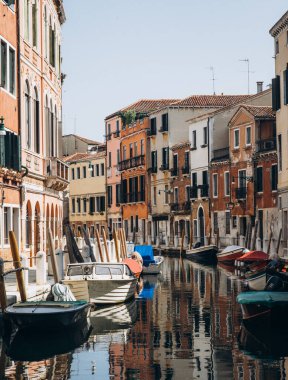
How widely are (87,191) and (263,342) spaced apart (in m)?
60.2

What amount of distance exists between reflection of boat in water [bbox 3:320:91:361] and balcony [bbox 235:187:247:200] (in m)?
29.9

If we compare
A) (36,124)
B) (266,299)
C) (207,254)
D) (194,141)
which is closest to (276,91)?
(207,254)

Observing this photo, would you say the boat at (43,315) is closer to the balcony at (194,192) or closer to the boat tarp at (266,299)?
the boat tarp at (266,299)

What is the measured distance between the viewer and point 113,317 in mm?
20609

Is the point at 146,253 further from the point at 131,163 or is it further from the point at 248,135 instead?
the point at 131,163

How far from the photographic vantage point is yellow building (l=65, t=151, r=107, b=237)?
73.8 meters

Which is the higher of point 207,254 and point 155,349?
point 155,349

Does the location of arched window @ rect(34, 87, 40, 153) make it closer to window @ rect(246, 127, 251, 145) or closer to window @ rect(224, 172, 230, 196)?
window @ rect(246, 127, 251, 145)

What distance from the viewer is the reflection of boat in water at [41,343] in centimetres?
1481

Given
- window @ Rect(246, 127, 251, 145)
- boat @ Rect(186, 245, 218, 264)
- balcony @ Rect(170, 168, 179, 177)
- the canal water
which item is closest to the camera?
the canal water

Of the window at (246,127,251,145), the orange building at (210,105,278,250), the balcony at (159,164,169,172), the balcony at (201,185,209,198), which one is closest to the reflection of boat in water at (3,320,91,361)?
the orange building at (210,105,278,250)

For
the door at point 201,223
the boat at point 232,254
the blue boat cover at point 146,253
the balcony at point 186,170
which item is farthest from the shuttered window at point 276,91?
the balcony at point 186,170

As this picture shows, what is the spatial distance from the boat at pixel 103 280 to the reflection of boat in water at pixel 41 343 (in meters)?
5.03

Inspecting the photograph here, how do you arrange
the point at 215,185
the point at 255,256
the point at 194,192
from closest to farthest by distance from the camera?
the point at 255,256
the point at 215,185
the point at 194,192
